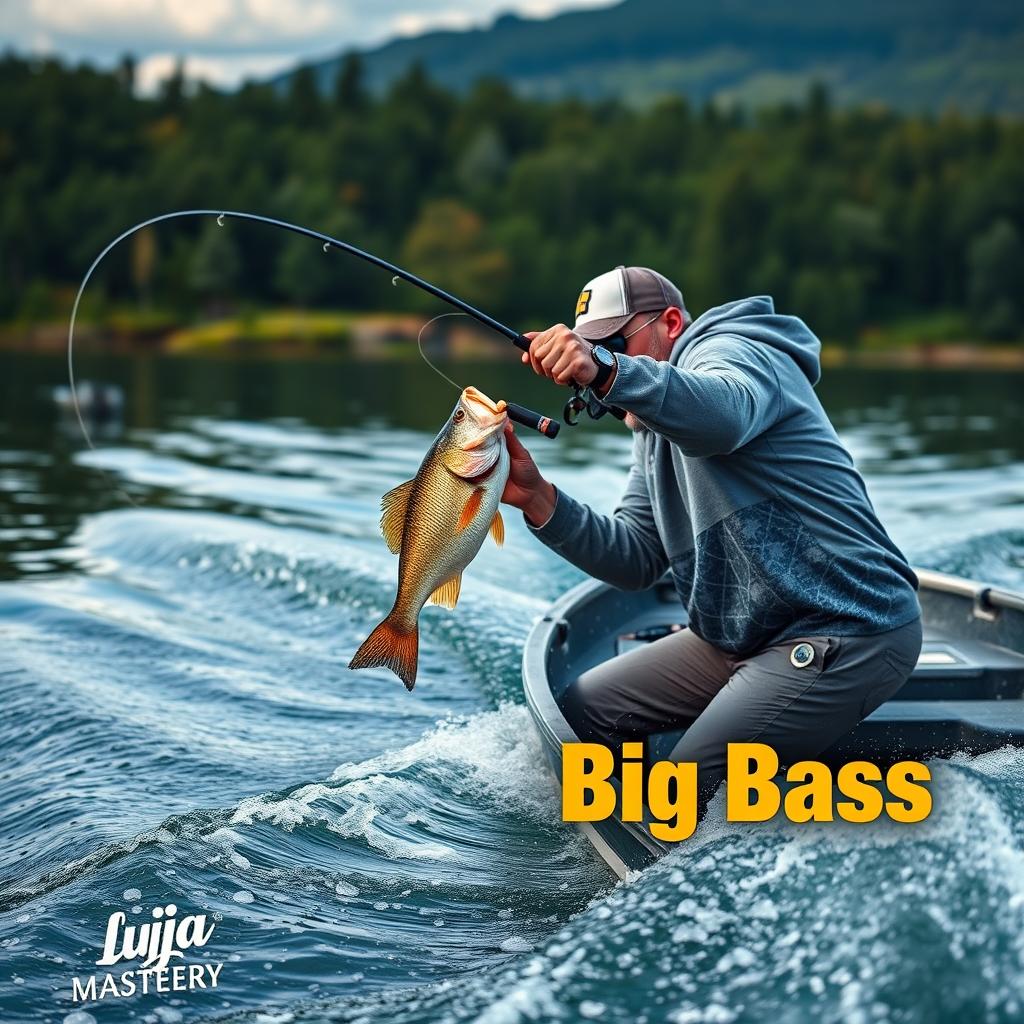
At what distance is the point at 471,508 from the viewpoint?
4316 millimetres

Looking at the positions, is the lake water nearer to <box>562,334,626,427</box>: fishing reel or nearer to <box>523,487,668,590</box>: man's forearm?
<box>523,487,668,590</box>: man's forearm

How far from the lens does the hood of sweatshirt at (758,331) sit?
4.51 m

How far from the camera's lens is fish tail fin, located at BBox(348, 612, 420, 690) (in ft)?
14.6

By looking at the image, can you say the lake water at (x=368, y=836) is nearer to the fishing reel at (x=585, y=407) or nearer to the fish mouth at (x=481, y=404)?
the fishing reel at (x=585, y=407)

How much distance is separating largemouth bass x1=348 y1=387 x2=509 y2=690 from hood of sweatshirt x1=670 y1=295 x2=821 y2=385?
80 cm

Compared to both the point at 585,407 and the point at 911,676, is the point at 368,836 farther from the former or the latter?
the point at 911,676

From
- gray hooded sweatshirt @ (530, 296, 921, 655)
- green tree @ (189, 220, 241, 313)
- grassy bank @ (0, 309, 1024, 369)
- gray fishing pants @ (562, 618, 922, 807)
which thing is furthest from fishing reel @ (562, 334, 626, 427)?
green tree @ (189, 220, 241, 313)

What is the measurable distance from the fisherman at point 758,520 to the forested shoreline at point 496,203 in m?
78.9

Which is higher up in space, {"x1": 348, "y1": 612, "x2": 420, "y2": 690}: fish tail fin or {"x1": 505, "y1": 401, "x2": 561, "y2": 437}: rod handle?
{"x1": 505, "y1": 401, "x2": 561, "y2": 437}: rod handle

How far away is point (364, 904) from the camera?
4938mm

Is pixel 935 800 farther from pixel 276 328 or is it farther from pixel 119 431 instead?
pixel 276 328

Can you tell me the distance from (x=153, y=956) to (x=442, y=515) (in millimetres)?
1766

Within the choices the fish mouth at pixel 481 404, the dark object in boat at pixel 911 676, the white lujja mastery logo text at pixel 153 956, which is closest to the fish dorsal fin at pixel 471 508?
the fish mouth at pixel 481 404

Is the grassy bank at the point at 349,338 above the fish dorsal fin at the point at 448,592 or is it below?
below
